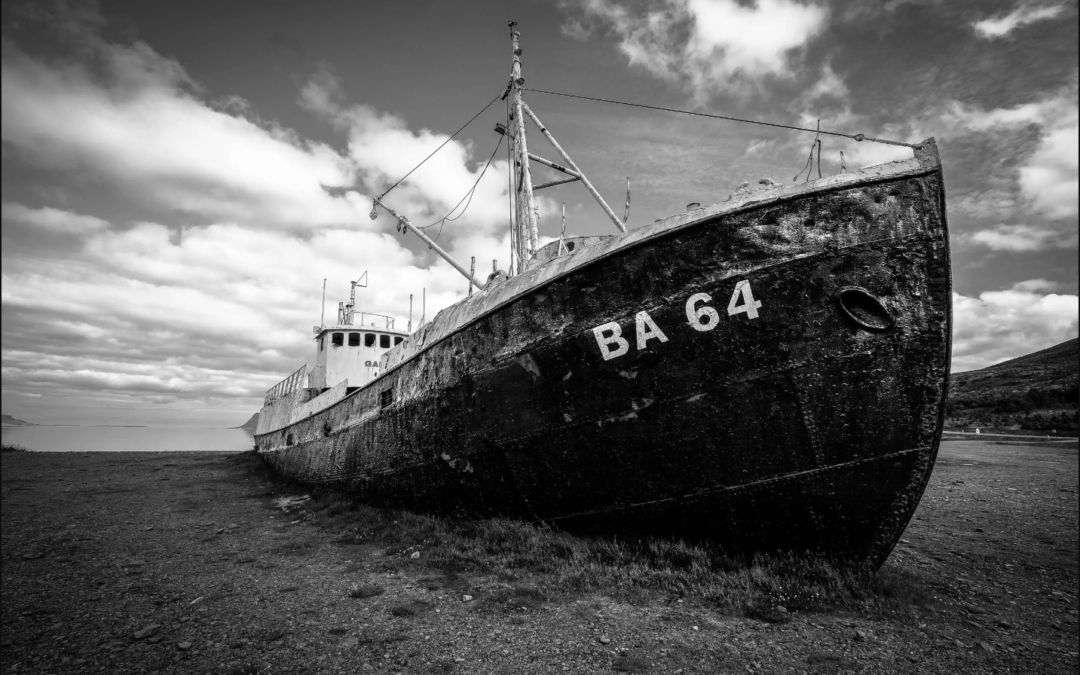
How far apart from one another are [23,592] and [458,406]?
14.7 feet

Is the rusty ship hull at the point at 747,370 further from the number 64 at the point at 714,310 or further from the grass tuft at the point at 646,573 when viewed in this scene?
the grass tuft at the point at 646,573

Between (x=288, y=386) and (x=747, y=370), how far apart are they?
1670 centimetres

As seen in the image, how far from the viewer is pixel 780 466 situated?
13.9 ft

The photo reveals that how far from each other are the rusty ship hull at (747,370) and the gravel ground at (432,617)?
3.05 ft

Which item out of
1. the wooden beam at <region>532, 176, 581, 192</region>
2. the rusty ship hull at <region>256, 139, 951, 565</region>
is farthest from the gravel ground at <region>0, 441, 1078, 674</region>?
the wooden beam at <region>532, 176, 581, 192</region>

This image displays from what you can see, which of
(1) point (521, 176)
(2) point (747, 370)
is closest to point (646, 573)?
(2) point (747, 370)

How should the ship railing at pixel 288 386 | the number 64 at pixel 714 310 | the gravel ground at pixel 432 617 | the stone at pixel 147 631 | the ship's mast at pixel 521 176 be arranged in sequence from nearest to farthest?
the gravel ground at pixel 432 617
the stone at pixel 147 631
the number 64 at pixel 714 310
the ship's mast at pixel 521 176
the ship railing at pixel 288 386

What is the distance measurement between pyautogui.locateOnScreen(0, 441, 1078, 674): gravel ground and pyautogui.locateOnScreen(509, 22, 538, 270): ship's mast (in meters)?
5.26

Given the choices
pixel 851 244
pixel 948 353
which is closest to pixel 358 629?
pixel 851 244

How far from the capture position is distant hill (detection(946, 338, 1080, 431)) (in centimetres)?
2747

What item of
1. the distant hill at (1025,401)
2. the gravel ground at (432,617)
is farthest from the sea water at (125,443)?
the distant hill at (1025,401)

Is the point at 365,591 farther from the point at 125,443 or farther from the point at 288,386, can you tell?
the point at 125,443

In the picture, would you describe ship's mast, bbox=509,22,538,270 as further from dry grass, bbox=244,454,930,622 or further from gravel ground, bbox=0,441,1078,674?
gravel ground, bbox=0,441,1078,674

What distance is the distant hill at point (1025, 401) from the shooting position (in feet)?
90.1
